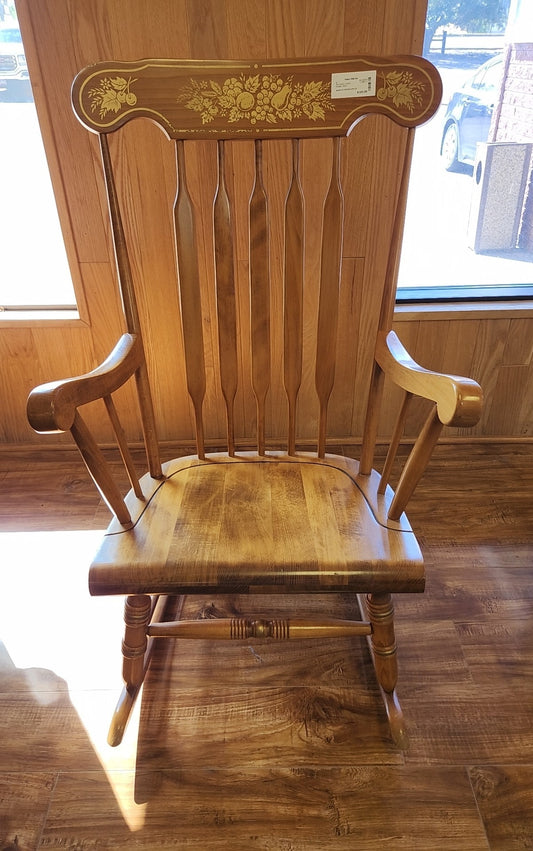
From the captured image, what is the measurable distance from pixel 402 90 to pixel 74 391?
27.5 inches

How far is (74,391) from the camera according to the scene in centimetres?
78

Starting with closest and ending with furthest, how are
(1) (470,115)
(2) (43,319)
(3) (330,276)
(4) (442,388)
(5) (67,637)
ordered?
(4) (442,388) → (3) (330,276) → (5) (67,637) → (1) (470,115) → (2) (43,319)

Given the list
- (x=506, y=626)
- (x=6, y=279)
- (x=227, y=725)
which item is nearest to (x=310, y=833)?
(x=227, y=725)

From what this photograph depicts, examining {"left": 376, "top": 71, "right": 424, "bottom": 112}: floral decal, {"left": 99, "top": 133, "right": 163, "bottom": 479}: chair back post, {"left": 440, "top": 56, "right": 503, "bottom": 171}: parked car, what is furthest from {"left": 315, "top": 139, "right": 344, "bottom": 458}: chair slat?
{"left": 440, "top": 56, "right": 503, "bottom": 171}: parked car

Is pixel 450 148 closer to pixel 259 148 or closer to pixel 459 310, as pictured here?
pixel 459 310

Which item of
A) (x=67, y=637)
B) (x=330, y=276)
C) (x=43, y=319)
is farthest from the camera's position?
(x=43, y=319)

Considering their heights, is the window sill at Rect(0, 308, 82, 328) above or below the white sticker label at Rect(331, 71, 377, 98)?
below

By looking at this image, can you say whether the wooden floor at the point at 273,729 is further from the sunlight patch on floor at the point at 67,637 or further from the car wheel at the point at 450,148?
the car wheel at the point at 450,148

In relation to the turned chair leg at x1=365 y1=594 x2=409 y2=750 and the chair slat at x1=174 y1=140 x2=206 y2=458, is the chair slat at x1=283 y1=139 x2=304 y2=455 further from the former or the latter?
the turned chair leg at x1=365 y1=594 x2=409 y2=750

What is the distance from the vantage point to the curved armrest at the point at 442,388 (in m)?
0.71

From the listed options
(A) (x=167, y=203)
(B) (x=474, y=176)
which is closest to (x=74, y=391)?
(A) (x=167, y=203)

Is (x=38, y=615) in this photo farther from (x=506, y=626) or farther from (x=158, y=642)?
(x=506, y=626)

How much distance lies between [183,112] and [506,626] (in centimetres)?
121

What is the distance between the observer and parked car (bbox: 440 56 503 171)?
141 centimetres
